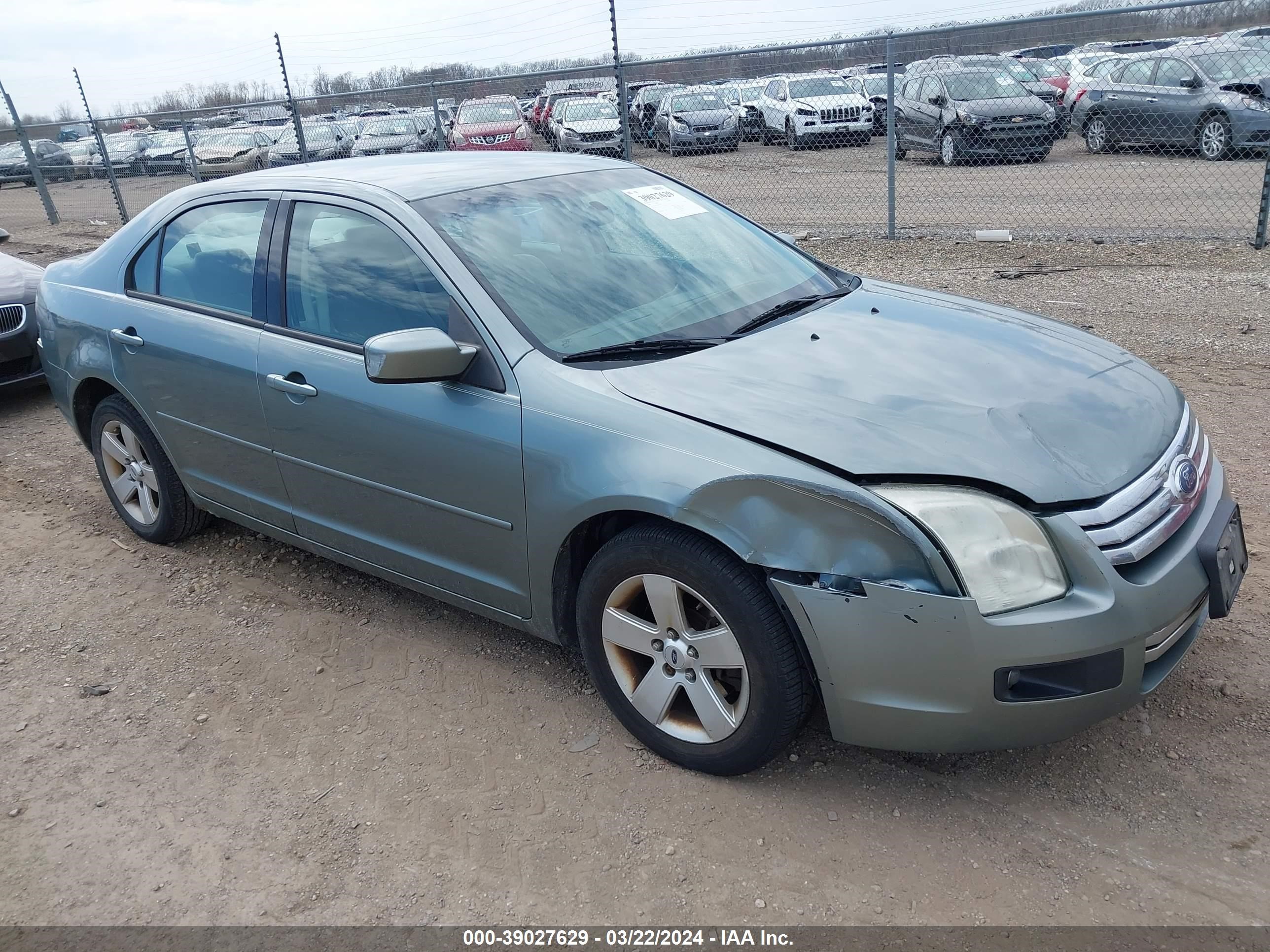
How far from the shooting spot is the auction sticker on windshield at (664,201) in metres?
3.69

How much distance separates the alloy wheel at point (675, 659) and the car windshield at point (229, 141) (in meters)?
16.8

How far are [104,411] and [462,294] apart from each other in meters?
2.40

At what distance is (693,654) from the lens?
104 inches

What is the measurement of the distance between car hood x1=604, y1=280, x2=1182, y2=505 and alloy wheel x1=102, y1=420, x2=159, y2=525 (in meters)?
2.69

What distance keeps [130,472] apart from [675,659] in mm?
3106

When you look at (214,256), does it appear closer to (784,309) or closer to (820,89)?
(784,309)

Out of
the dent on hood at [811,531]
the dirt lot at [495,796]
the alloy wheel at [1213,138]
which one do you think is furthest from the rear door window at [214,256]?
the alloy wheel at [1213,138]

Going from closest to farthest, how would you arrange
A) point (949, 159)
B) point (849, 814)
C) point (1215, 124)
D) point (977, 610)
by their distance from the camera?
point (977, 610) < point (849, 814) < point (1215, 124) < point (949, 159)

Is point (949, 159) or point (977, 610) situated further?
point (949, 159)

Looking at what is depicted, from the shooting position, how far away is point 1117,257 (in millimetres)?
8648

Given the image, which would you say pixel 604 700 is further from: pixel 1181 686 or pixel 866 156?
pixel 866 156

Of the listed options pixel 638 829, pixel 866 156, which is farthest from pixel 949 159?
pixel 638 829

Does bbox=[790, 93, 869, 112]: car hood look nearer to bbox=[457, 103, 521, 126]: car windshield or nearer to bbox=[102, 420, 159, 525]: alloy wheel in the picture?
bbox=[457, 103, 521, 126]: car windshield

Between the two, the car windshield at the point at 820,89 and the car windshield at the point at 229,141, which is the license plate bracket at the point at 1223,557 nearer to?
the car windshield at the point at 820,89
